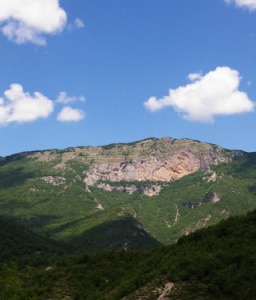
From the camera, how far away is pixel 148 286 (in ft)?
171

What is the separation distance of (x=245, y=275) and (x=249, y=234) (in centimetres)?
1435

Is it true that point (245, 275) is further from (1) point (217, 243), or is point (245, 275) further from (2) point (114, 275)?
(2) point (114, 275)

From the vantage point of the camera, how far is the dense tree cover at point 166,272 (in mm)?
49438

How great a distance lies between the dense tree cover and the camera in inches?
1946

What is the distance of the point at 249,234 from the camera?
62.1m

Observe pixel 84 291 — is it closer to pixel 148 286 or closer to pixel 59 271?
pixel 59 271

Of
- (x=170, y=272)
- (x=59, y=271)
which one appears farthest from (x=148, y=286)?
(x=59, y=271)

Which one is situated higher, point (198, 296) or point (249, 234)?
point (249, 234)

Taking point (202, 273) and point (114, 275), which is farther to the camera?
point (114, 275)

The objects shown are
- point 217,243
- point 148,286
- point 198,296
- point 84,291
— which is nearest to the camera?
point 198,296

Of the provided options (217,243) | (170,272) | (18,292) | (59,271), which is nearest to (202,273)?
(170,272)

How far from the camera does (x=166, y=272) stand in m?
55.3

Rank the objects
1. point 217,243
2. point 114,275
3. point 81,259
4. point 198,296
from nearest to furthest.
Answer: point 198,296 < point 217,243 < point 114,275 < point 81,259

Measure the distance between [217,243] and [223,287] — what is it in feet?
42.6
